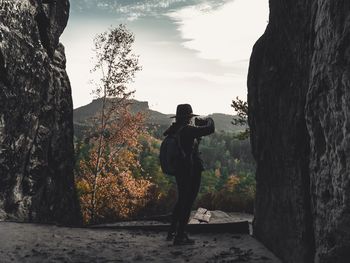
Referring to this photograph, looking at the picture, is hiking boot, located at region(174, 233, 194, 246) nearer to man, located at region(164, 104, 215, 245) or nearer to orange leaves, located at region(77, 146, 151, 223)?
man, located at region(164, 104, 215, 245)

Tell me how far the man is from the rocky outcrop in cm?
104

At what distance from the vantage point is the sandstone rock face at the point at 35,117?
10234 mm

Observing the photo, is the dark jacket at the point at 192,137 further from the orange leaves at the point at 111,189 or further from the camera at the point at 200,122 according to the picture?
the orange leaves at the point at 111,189

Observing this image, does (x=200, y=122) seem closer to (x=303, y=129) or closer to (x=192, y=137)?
(x=192, y=137)

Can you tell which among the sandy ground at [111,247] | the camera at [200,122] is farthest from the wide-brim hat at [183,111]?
the sandy ground at [111,247]

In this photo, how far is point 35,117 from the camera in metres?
12.0

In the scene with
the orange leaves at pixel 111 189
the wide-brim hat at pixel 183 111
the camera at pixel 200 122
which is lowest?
the orange leaves at pixel 111 189

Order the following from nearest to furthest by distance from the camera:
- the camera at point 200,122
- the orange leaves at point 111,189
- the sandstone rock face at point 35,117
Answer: the camera at point 200,122, the sandstone rock face at point 35,117, the orange leaves at point 111,189

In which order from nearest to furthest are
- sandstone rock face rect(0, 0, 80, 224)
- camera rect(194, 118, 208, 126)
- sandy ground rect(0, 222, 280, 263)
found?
sandy ground rect(0, 222, 280, 263) < camera rect(194, 118, 208, 126) < sandstone rock face rect(0, 0, 80, 224)

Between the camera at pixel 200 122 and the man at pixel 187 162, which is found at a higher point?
the camera at pixel 200 122

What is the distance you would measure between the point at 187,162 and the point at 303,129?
7.56ft

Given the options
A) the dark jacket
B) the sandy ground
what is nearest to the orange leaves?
the sandy ground

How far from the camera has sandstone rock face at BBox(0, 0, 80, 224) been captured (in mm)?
10234

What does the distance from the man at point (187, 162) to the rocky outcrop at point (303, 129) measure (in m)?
1.04
